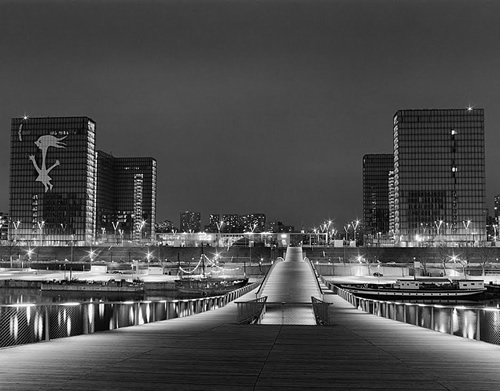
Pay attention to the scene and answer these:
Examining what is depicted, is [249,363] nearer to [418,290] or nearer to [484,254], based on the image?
[418,290]

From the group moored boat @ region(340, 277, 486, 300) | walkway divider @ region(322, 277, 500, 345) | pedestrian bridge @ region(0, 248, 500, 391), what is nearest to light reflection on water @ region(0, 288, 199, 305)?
moored boat @ region(340, 277, 486, 300)

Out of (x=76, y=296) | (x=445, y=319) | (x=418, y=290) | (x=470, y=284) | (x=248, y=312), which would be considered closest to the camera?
(x=248, y=312)

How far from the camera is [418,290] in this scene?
71938 mm

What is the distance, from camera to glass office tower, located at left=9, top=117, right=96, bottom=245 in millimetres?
188000

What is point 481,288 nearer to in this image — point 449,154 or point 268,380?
point 268,380

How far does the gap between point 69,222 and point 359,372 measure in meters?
187

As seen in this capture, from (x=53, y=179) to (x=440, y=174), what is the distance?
11823 centimetres

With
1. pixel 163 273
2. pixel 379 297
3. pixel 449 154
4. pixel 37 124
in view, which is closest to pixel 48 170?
pixel 37 124

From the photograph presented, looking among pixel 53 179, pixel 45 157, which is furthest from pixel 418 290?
pixel 45 157

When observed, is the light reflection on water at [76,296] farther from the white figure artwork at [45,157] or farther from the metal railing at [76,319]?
the white figure artwork at [45,157]

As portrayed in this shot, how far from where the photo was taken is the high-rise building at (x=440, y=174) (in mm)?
170750

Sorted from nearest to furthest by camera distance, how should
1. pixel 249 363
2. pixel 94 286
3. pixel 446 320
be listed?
pixel 249 363, pixel 446 320, pixel 94 286

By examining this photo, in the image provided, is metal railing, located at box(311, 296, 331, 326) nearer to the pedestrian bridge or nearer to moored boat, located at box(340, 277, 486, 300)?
the pedestrian bridge

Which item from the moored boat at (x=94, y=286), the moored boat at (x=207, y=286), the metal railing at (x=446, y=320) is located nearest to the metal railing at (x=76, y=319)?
the metal railing at (x=446, y=320)
